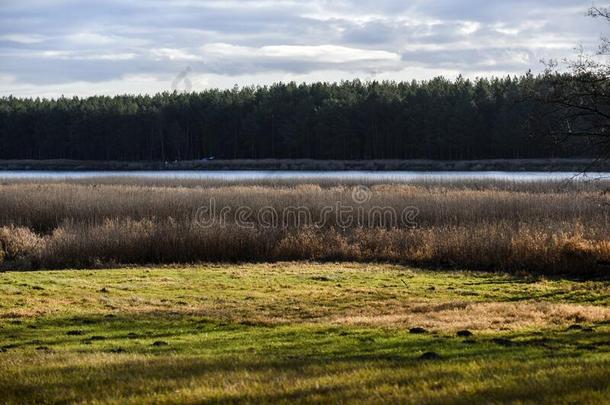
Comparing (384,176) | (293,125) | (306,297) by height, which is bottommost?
(306,297)

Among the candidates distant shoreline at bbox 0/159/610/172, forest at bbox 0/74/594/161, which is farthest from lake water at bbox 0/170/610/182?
forest at bbox 0/74/594/161

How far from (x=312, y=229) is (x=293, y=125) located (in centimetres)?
7329

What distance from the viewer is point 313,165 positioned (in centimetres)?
9550

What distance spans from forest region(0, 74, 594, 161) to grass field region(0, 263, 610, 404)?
199ft

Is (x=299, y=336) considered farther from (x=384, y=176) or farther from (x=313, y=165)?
(x=313, y=165)

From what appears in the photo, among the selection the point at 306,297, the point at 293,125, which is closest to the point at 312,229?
the point at 306,297

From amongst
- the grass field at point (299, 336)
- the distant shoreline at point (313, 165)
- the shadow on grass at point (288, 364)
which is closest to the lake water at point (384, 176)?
the distant shoreline at point (313, 165)

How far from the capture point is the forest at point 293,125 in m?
91.2

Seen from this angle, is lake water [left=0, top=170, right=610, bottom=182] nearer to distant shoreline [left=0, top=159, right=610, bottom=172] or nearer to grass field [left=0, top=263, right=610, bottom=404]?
distant shoreline [left=0, top=159, right=610, bottom=172]

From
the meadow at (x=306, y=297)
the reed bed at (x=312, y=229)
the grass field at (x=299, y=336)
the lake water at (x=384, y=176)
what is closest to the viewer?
the grass field at (x=299, y=336)

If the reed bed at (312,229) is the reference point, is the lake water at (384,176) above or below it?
above

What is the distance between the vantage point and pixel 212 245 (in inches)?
1112

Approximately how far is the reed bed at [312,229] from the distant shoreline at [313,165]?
1569 inches

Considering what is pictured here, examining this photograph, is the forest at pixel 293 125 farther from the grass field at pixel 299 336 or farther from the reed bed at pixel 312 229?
the grass field at pixel 299 336
